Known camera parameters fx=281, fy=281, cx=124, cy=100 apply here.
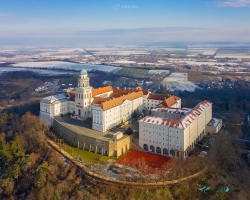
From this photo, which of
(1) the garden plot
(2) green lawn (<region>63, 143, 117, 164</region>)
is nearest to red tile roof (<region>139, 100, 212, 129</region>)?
(2) green lawn (<region>63, 143, 117, 164</region>)

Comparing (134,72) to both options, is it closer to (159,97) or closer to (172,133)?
(159,97)

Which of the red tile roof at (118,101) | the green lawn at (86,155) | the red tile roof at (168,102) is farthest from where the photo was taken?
the red tile roof at (168,102)

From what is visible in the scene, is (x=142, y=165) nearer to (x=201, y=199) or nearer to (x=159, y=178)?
(x=159, y=178)

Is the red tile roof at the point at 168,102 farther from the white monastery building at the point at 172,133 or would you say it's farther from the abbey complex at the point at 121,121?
the white monastery building at the point at 172,133

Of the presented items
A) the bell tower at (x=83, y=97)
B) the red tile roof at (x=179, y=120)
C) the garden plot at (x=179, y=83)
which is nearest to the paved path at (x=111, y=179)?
the red tile roof at (x=179, y=120)

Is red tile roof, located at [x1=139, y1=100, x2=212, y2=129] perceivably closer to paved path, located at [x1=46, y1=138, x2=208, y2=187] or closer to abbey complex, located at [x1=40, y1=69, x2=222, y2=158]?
abbey complex, located at [x1=40, y1=69, x2=222, y2=158]

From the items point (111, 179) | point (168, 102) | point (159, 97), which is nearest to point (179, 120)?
point (168, 102)

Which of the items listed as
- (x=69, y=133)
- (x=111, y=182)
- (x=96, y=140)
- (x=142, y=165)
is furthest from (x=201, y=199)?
(x=69, y=133)
